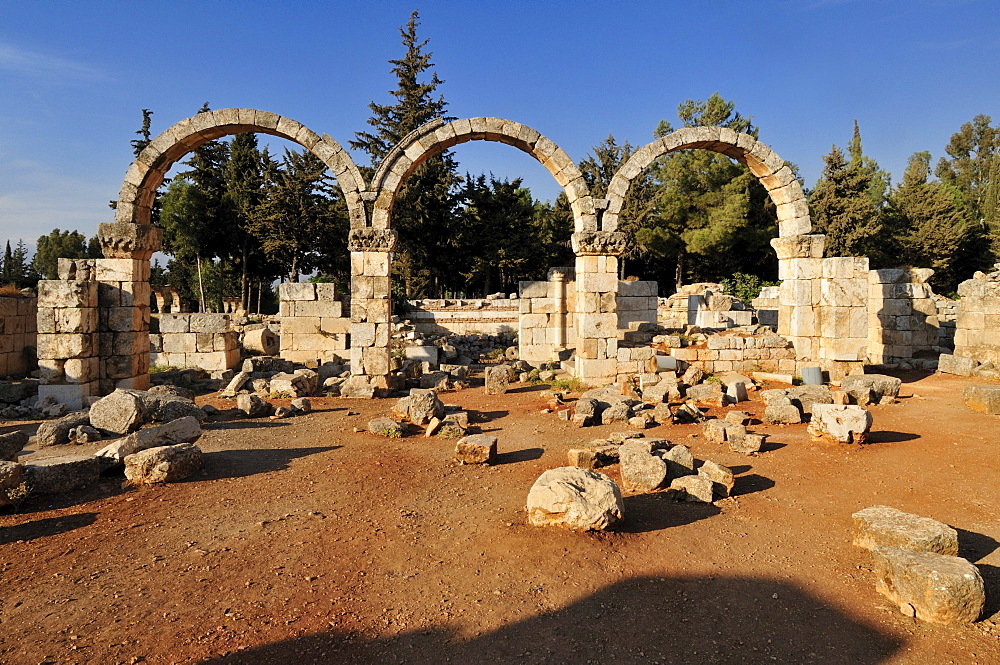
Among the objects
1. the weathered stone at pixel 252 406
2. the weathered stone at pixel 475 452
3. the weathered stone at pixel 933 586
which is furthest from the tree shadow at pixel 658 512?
the weathered stone at pixel 252 406

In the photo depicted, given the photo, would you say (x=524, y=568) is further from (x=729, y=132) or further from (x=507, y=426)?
(x=729, y=132)

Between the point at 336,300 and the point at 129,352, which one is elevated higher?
the point at 336,300

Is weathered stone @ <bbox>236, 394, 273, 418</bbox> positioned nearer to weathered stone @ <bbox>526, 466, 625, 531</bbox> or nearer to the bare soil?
the bare soil

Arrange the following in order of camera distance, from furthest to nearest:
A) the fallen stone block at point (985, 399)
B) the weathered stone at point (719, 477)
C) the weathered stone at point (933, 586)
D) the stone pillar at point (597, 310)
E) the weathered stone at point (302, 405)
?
the stone pillar at point (597, 310) → the weathered stone at point (302, 405) → the fallen stone block at point (985, 399) → the weathered stone at point (719, 477) → the weathered stone at point (933, 586)

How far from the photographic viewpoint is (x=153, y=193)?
36.7 ft

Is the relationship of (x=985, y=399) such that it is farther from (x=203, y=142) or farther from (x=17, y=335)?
(x=17, y=335)

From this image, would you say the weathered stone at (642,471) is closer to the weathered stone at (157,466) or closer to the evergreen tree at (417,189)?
the weathered stone at (157,466)

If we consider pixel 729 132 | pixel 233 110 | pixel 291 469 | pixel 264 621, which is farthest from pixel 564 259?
pixel 264 621

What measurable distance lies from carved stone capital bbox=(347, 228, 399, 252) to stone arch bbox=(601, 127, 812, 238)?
182 inches

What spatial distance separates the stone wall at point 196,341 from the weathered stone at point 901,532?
495 inches

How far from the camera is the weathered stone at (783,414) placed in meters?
8.35

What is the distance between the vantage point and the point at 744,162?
12047mm

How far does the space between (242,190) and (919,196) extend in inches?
1736

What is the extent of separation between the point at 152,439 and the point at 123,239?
6.14 meters
